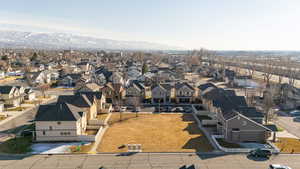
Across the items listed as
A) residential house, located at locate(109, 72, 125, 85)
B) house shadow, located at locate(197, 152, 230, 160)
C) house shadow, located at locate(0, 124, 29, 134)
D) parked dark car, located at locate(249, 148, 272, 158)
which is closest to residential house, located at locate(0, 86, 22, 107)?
house shadow, located at locate(0, 124, 29, 134)

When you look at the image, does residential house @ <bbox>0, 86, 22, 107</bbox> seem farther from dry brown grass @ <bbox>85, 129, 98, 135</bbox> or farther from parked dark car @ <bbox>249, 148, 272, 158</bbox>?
parked dark car @ <bbox>249, 148, 272, 158</bbox>

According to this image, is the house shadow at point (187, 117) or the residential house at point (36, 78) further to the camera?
the residential house at point (36, 78)

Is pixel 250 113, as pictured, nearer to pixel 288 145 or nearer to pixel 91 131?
pixel 288 145

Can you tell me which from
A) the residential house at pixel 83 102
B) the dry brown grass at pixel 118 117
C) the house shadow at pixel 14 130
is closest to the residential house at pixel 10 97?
the house shadow at pixel 14 130

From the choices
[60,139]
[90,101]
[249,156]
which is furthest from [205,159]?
[90,101]

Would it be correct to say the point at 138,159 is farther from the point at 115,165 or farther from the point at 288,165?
the point at 288,165

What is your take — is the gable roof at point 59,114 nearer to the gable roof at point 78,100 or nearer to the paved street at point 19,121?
the gable roof at point 78,100

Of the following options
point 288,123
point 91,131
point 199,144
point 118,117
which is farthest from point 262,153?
point 118,117
